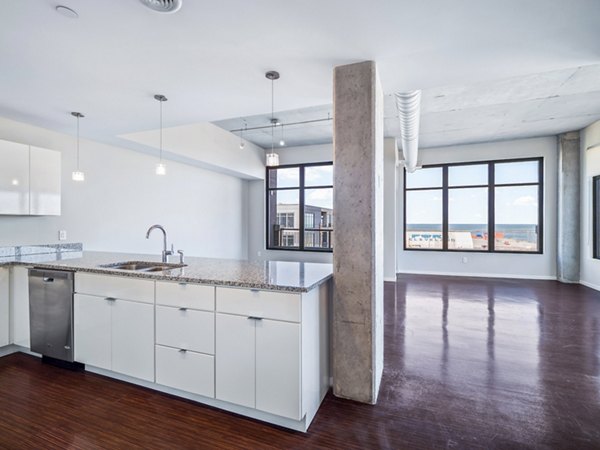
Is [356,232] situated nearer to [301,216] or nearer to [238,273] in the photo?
[238,273]

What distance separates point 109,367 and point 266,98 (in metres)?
2.73

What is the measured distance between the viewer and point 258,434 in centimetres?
192

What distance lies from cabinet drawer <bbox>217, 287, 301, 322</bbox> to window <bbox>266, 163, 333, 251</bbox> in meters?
5.86

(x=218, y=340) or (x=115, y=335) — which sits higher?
(x=218, y=340)

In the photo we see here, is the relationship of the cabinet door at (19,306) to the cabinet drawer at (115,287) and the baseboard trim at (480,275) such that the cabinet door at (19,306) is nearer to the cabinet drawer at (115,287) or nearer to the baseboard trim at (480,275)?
the cabinet drawer at (115,287)

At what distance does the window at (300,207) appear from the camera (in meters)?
7.92

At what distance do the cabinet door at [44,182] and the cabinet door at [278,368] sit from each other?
2968 mm

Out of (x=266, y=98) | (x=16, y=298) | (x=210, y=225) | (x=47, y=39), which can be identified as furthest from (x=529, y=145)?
(x=16, y=298)

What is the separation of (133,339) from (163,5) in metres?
2.29

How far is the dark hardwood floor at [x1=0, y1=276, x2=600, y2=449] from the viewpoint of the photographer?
73.7 inches

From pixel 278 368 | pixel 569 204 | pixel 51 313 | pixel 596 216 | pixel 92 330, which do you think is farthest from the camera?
pixel 569 204

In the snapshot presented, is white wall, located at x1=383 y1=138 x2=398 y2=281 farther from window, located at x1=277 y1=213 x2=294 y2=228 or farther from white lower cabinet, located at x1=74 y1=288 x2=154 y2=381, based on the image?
white lower cabinet, located at x1=74 y1=288 x2=154 y2=381

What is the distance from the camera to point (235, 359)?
2061mm

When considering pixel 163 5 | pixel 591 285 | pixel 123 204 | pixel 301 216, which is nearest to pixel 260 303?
pixel 163 5
